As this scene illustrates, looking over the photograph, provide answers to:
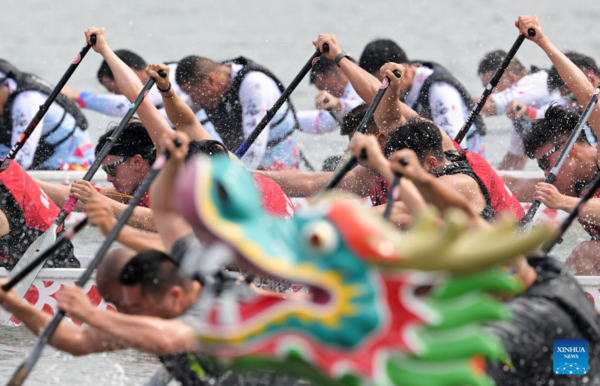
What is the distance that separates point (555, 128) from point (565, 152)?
1.22 feet

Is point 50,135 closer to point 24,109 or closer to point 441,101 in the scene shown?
point 24,109

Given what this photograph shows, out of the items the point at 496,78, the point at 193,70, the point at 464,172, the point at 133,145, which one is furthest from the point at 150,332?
the point at 193,70

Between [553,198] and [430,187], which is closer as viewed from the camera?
[430,187]

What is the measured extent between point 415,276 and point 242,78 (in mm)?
4169

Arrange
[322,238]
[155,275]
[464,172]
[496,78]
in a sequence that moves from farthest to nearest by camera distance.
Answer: [496,78] → [464,172] → [155,275] → [322,238]

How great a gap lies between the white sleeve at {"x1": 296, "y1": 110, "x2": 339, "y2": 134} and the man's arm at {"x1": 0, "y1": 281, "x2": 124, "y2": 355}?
4.01 metres

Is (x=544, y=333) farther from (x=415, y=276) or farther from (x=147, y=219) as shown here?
(x=147, y=219)

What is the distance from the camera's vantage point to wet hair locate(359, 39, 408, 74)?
6750 mm

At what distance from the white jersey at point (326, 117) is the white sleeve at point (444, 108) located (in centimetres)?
56

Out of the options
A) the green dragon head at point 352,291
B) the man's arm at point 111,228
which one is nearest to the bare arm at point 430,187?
the green dragon head at point 352,291

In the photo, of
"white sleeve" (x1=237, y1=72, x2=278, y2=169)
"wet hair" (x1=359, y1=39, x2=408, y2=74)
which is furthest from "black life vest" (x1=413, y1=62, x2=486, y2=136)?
"white sleeve" (x1=237, y1=72, x2=278, y2=169)

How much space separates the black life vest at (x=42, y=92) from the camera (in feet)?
22.3

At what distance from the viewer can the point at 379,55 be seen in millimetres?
6789

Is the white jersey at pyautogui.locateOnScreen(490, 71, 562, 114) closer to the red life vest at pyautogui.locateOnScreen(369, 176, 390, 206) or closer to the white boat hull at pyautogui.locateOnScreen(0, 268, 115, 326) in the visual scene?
the red life vest at pyautogui.locateOnScreen(369, 176, 390, 206)
